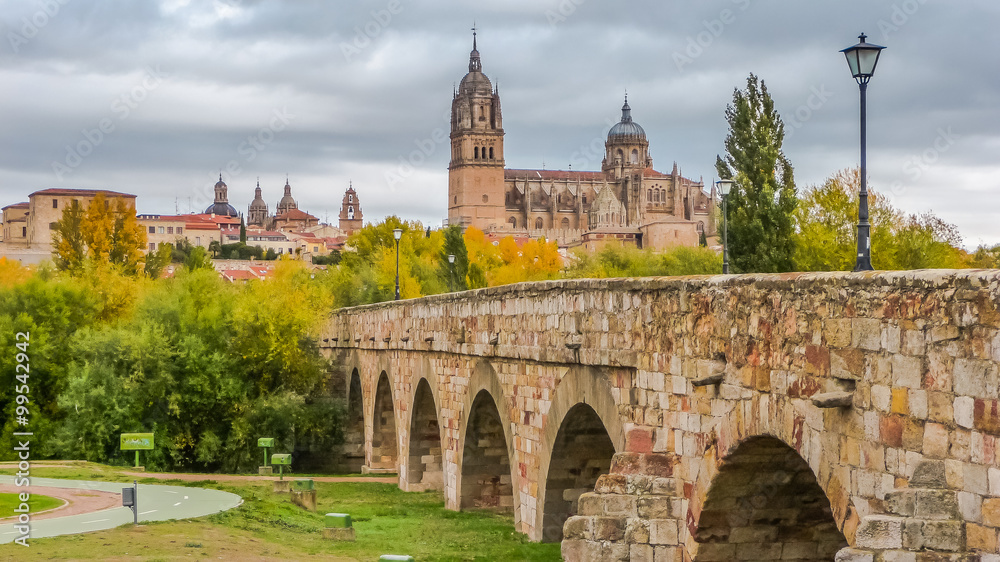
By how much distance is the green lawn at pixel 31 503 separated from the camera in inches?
658

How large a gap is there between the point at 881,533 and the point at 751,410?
2.72 m

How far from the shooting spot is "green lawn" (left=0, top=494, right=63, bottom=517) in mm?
16703

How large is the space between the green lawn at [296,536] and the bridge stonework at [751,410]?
3.22ft

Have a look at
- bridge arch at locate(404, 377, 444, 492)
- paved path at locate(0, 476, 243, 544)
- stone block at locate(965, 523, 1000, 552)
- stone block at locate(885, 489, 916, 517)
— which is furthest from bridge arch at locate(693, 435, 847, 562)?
bridge arch at locate(404, 377, 444, 492)

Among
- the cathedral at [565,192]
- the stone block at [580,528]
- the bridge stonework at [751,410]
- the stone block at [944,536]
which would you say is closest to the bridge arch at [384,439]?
the bridge stonework at [751,410]

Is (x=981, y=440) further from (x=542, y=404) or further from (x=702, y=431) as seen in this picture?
(x=542, y=404)

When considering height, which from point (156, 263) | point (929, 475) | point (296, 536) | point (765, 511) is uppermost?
point (156, 263)

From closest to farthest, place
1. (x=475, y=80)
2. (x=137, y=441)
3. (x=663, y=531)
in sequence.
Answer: (x=663, y=531)
(x=137, y=441)
(x=475, y=80)

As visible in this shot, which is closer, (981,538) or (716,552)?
(981,538)

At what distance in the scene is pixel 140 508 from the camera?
1753 cm

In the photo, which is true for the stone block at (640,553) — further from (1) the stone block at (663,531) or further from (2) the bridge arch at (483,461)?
(2) the bridge arch at (483,461)

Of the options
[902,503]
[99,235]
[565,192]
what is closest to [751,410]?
[902,503]

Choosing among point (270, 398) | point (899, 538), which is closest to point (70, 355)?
point (270, 398)

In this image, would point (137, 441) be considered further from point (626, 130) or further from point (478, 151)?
point (626, 130)
